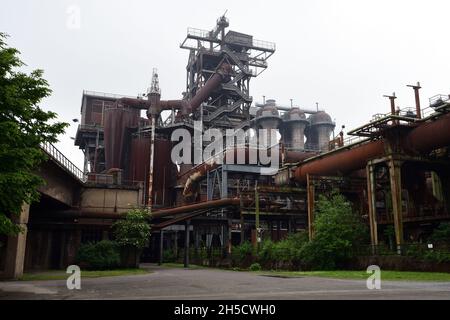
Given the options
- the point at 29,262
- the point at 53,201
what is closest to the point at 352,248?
the point at 53,201

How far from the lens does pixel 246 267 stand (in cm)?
3412

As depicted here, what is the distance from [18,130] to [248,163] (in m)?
33.7

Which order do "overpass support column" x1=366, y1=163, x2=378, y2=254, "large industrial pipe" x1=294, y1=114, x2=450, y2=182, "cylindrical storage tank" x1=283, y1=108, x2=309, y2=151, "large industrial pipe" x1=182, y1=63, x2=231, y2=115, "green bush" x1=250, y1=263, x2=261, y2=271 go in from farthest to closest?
"cylindrical storage tank" x1=283, y1=108, x2=309, y2=151, "large industrial pipe" x1=182, y1=63, x2=231, y2=115, "green bush" x1=250, y1=263, x2=261, y2=271, "overpass support column" x1=366, y1=163, x2=378, y2=254, "large industrial pipe" x1=294, y1=114, x2=450, y2=182

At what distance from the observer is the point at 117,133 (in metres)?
56.5

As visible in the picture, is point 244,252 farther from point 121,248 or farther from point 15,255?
point 15,255

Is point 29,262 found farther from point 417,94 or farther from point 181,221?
point 417,94

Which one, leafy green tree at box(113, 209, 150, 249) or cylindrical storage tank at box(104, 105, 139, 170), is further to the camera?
cylindrical storage tank at box(104, 105, 139, 170)

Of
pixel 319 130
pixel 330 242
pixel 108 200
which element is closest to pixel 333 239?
pixel 330 242

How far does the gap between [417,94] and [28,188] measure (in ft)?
107

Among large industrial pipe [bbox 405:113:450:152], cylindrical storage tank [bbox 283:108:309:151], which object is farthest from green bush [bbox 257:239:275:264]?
cylindrical storage tank [bbox 283:108:309:151]

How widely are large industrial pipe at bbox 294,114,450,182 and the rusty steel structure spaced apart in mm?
76

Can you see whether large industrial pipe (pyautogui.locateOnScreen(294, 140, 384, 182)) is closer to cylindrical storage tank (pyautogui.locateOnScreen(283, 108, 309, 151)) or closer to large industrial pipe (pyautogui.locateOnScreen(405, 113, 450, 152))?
large industrial pipe (pyautogui.locateOnScreen(405, 113, 450, 152))

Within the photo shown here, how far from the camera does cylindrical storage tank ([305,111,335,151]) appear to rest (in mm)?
83188

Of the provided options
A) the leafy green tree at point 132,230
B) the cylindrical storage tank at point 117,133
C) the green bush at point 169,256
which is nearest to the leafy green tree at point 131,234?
the leafy green tree at point 132,230
